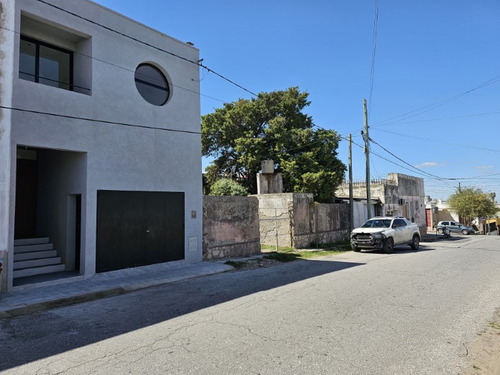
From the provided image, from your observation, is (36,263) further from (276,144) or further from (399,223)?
(276,144)

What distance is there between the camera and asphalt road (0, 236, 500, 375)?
4.04 metres

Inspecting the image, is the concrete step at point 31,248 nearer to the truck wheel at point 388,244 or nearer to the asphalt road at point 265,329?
the asphalt road at point 265,329

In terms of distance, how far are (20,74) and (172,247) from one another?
6.72 metres

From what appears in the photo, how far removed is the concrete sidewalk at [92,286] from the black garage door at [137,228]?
1.14 feet

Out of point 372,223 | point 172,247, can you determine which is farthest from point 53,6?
point 372,223

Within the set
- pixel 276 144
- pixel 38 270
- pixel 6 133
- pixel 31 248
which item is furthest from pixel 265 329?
pixel 276 144

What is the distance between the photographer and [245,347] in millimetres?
4492

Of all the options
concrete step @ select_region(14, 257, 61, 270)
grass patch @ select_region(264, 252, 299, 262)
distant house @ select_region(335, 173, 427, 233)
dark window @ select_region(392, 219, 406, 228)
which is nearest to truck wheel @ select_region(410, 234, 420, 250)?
dark window @ select_region(392, 219, 406, 228)

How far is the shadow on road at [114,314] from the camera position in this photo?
190 inches

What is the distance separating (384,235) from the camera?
52.0 ft

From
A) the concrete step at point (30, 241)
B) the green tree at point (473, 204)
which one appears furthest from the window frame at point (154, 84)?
the green tree at point (473, 204)

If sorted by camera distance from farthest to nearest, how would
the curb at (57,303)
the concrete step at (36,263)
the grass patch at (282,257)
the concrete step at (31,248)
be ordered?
the grass patch at (282,257) → the concrete step at (31,248) → the concrete step at (36,263) → the curb at (57,303)

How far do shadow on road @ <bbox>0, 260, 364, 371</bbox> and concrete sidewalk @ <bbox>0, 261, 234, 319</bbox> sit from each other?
0.33 meters

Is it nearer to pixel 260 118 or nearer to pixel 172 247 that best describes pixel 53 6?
pixel 172 247
